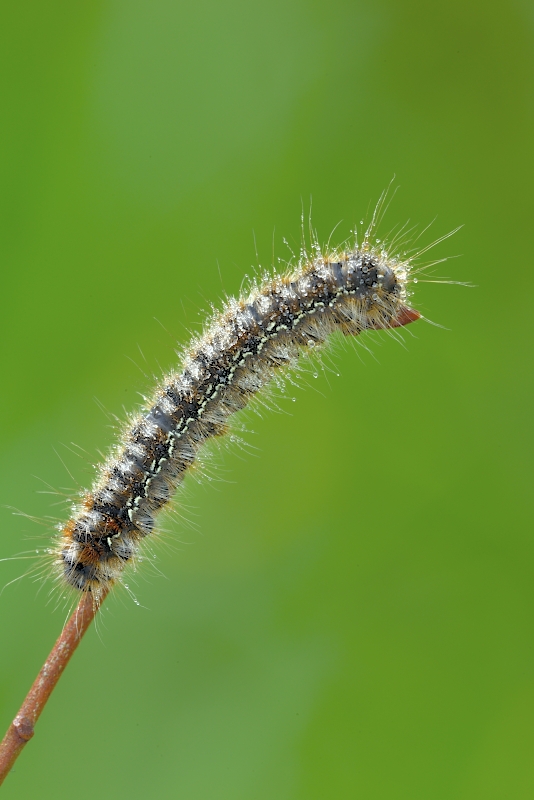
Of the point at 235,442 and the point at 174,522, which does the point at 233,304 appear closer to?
the point at 235,442

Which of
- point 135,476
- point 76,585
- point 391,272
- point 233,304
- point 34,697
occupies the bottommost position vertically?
point 34,697

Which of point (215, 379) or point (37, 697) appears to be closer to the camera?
point (37, 697)

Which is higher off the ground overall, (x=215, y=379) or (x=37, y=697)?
(x=215, y=379)

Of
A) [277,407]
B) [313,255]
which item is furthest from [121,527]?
[313,255]

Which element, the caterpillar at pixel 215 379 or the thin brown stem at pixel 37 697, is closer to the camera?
the thin brown stem at pixel 37 697

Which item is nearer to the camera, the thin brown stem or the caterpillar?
the thin brown stem
